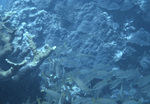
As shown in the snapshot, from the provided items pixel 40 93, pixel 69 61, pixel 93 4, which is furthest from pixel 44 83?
pixel 93 4

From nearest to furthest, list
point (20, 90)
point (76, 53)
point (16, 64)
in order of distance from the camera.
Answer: point (16, 64) < point (20, 90) < point (76, 53)

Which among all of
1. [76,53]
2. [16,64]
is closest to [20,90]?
[16,64]

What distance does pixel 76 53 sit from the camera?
6008 millimetres

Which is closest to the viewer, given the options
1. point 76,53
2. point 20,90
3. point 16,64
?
point 16,64

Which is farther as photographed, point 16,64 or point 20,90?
point 20,90

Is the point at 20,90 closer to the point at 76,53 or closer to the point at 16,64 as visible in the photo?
the point at 16,64

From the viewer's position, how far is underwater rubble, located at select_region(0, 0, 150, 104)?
181 inches

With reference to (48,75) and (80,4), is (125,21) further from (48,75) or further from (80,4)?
(48,75)

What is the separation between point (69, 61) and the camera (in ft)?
19.3

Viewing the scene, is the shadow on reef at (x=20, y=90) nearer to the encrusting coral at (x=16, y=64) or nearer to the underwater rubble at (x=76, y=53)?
the underwater rubble at (x=76, y=53)

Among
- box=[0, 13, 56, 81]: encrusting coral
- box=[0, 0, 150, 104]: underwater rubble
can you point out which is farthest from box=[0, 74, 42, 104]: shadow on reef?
box=[0, 13, 56, 81]: encrusting coral

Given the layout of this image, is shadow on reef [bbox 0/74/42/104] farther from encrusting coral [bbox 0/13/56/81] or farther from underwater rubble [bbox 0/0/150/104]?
encrusting coral [bbox 0/13/56/81]

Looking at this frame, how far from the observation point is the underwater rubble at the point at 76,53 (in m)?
4.61

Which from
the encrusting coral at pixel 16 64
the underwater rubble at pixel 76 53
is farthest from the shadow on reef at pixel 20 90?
the encrusting coral at pixel 16 64
